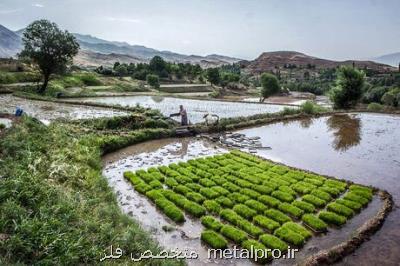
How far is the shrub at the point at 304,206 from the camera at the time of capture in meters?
12.9

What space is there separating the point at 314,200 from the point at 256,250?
474 cm

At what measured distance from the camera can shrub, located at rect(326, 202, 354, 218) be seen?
41.5ft

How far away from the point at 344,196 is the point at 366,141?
11.6 meters

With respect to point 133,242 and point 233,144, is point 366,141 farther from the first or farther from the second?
point 133,242

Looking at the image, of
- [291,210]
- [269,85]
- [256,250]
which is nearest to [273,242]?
[256,250]

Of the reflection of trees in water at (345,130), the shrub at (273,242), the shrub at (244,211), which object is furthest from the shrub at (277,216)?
the reflection of trees in water at (345,130)

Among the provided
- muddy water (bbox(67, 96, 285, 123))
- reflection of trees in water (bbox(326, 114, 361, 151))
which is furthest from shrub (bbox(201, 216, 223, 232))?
muddy water (bbox(67, 96, 285, 123))

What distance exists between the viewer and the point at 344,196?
14.3 m

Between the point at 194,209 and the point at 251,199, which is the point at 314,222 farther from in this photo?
the point at 194,209

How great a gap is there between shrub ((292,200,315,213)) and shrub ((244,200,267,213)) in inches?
52.2

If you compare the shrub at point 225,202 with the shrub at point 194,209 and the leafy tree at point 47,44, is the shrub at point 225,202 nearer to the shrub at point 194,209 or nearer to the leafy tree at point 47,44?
the shrub at point 194,209

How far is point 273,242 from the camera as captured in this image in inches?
409

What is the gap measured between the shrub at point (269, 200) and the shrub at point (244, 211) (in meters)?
1.04

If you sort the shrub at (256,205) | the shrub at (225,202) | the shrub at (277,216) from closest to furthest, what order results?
the shrub at (277,216)
the shrub at (256,205)
the shrub at (225,202)
